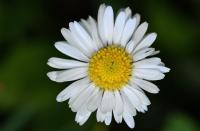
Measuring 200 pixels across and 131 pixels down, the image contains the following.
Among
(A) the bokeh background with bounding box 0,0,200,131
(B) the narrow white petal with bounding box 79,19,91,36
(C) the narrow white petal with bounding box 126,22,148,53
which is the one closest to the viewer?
(C) the narrow white petal with bounding box 126,22,148,53

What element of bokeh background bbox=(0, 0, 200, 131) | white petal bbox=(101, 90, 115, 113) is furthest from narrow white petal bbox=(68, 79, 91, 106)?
bokeh background bbox=(0, 0, 200, 131)

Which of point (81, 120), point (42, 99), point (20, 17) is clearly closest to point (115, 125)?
point (42, 99)

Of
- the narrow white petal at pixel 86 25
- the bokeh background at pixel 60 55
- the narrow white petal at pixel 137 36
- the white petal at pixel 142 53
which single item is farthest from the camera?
the bokeh background at pixel 60 55

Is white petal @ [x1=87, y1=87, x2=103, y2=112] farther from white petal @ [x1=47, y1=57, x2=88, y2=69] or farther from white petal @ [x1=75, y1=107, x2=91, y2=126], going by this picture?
white petal @ [x1=47, y1=57, x2=88, y2=69]

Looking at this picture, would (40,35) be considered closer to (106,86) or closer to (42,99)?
(42,99)

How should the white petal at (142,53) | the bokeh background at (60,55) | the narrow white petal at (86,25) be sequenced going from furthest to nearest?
the bokeh background at (60,55), the narrow white petal at (86,25), the white petal at (142,53)

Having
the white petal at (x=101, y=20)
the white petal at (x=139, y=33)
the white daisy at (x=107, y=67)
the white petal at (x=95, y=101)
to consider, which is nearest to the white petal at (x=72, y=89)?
the white daisy at (x=107, y=67)

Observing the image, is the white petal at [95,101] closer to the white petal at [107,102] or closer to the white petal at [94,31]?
the white petal at [107,102]
